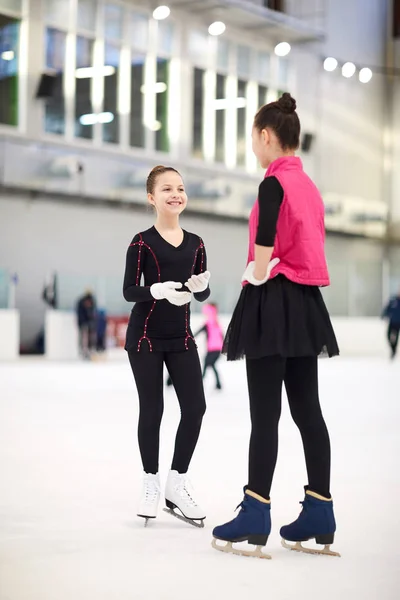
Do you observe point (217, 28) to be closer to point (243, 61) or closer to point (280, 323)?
point (243, 61)

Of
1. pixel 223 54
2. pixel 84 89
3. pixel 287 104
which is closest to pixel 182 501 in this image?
pixel 287 104

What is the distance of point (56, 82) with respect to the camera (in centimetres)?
2405

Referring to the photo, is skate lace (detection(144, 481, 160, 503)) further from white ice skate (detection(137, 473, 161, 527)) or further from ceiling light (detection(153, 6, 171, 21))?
ceiling light (detection(153, 6, 171, 21))

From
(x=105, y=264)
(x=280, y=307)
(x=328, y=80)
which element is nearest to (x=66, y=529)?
(x=280, y=307)

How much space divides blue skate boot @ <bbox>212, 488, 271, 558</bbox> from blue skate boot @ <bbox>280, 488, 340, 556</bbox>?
0.45 feet

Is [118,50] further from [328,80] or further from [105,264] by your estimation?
[328,80]

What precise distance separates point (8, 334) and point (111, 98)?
7.30 m

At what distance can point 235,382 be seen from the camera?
14953mm

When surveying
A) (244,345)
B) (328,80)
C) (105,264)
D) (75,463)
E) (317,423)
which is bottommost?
(75,463)

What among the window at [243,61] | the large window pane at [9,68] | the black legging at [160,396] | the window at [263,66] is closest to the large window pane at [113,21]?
the large window pane at [9,68]

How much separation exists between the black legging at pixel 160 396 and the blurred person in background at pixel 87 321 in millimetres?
17599

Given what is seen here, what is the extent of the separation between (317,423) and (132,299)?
967mm

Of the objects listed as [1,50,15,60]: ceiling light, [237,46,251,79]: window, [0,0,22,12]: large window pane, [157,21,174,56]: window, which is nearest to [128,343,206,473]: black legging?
[1,50,15,60]: ceiling light

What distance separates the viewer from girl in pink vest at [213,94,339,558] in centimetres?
349
